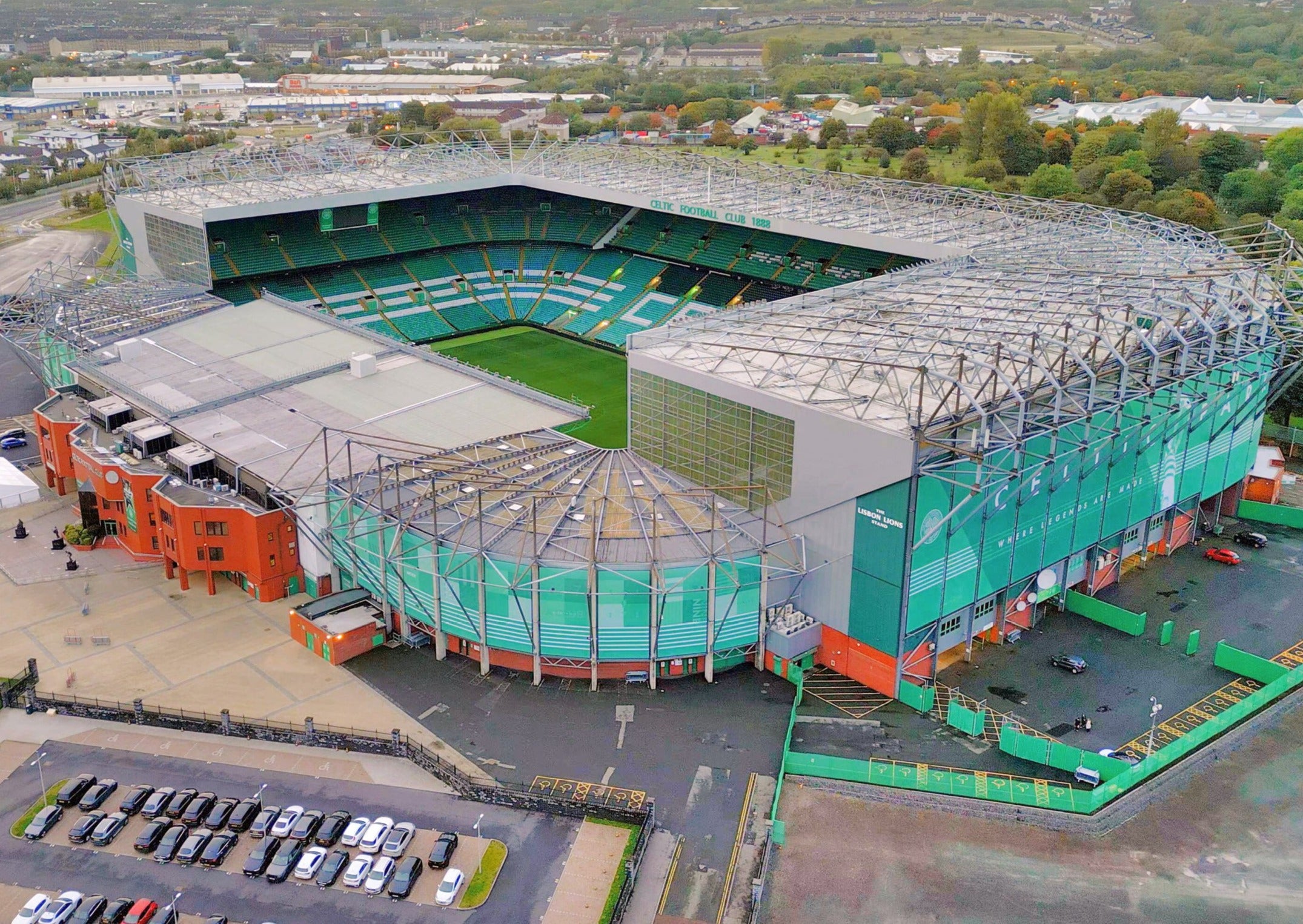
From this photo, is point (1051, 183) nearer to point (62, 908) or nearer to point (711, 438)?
point (711, 438)

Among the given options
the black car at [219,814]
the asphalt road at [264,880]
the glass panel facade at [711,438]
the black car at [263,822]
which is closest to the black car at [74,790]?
the asphalt road at [264,880]

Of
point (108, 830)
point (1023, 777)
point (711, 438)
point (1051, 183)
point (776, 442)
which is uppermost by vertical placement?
point (1051, 183)

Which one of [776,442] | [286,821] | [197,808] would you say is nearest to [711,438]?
[776,442]

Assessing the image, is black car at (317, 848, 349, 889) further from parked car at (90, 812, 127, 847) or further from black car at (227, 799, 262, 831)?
parked car at (90, 812, 127, 847)

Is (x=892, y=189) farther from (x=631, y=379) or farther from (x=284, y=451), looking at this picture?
(x=284, y=451)

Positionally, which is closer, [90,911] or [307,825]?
[90,911]

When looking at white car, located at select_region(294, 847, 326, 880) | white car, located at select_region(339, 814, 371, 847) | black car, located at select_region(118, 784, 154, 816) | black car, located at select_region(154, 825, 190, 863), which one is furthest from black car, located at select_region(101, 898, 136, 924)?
Result: white car, located at select_region(339, 814, 371, 847)

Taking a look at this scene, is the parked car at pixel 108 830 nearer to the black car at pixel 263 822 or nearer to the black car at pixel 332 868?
the black car at pixel 263 822
